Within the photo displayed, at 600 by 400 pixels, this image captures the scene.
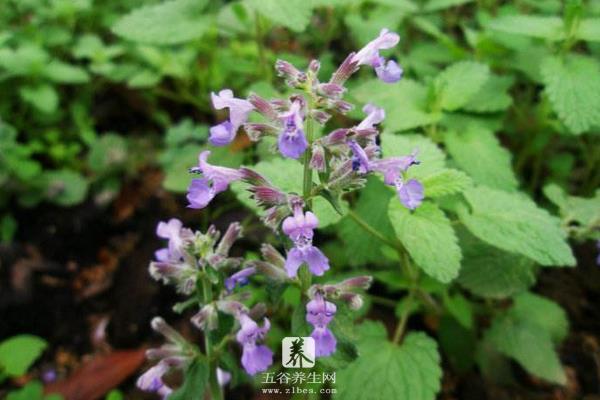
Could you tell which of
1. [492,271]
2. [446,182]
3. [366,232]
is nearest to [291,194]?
[446,182]

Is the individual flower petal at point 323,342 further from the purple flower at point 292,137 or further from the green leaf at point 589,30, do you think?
the green leaf at point 589,30

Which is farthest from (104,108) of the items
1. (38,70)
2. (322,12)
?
(322,12)

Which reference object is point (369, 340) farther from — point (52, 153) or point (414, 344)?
point (52, 153)

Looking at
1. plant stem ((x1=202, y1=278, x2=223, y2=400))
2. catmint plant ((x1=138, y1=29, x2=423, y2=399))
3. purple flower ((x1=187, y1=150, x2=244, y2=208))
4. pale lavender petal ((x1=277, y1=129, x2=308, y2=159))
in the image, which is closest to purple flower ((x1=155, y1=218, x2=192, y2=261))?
catmint plant ((x1=138, y1=29, x2=423, y2=399))

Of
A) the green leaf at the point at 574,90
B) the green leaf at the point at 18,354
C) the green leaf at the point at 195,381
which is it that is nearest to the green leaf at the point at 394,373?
the green leaf at the point at 195,381

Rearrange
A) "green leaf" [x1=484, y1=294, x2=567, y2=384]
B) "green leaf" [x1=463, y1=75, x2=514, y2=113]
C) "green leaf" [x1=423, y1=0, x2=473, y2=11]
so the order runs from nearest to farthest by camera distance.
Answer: "green leaf" [x1=484, y1=294, x2=567, y2=384]
"green leaf" [x1=463, y1=75, x2=514, y2=113]
"green leaf" [x1=423, y1=0, x2=473, y2=11]

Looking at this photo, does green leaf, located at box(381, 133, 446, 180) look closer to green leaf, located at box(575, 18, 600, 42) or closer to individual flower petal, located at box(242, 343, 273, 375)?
individual flower petal, located at box(242, 343, 273, 375)
